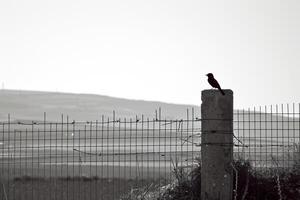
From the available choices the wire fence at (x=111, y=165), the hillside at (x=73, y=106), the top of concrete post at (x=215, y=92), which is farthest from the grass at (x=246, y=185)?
the hillside at (x=73, y=106)

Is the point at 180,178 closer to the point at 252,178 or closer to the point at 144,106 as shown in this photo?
the point at 252,178

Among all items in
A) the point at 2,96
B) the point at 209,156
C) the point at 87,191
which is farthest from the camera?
the point at 2,96

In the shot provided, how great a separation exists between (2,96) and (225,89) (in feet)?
511

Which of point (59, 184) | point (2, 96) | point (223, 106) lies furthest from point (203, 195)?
point (2, 96)

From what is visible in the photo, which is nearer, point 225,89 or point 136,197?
point 225,89

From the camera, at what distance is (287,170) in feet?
44.5

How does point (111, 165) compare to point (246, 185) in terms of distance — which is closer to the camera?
point (246, 185)

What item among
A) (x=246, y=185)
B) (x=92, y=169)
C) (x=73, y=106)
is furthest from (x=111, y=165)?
(x=73, y=106)

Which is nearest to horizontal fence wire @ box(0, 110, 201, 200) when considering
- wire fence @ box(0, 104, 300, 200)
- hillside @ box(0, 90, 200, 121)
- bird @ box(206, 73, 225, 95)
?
wire fence @ box(0, 104, 300, 200)

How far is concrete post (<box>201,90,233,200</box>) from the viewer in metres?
12.1

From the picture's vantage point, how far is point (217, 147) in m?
12.1

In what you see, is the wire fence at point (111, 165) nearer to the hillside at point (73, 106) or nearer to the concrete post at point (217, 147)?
the concrete post at point (217, 147)

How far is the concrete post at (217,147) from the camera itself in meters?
12.1

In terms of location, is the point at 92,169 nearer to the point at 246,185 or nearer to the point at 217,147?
the point at 246,185
